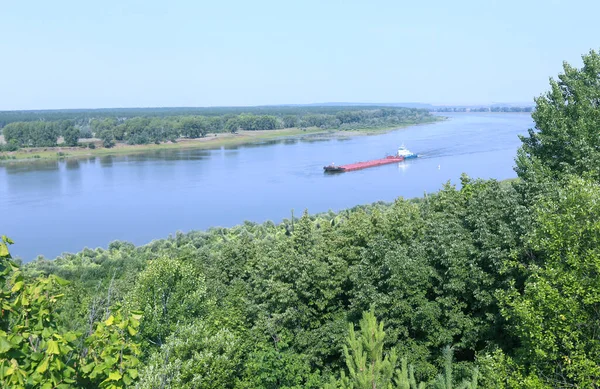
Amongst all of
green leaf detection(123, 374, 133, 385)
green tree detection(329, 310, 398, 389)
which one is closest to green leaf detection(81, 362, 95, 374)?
green leaf detection(123, 374, 133, 385)

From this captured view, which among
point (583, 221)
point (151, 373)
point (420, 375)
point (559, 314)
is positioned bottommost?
point (420, 375)

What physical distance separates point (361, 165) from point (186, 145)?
4034cm

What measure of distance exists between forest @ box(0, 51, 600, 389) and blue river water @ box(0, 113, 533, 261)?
782 inches

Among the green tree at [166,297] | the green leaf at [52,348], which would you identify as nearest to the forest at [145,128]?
the green tree at [166,297]

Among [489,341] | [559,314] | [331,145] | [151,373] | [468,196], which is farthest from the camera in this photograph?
[331,145]

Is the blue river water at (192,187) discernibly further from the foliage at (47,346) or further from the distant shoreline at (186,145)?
the foliage at (47,346)

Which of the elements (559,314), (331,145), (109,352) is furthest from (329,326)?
(331,145)

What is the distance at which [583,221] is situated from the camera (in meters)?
8.49

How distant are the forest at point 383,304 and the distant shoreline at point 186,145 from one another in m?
65.9

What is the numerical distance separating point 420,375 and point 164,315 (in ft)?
23.5

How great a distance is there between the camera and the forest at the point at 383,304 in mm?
3555

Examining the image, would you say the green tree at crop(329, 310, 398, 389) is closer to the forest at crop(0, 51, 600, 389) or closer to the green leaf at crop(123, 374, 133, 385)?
the forest at crop(0, 51, 600, 389)

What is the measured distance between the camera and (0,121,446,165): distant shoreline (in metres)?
78.8

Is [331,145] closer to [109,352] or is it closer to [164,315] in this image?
[164,315]
